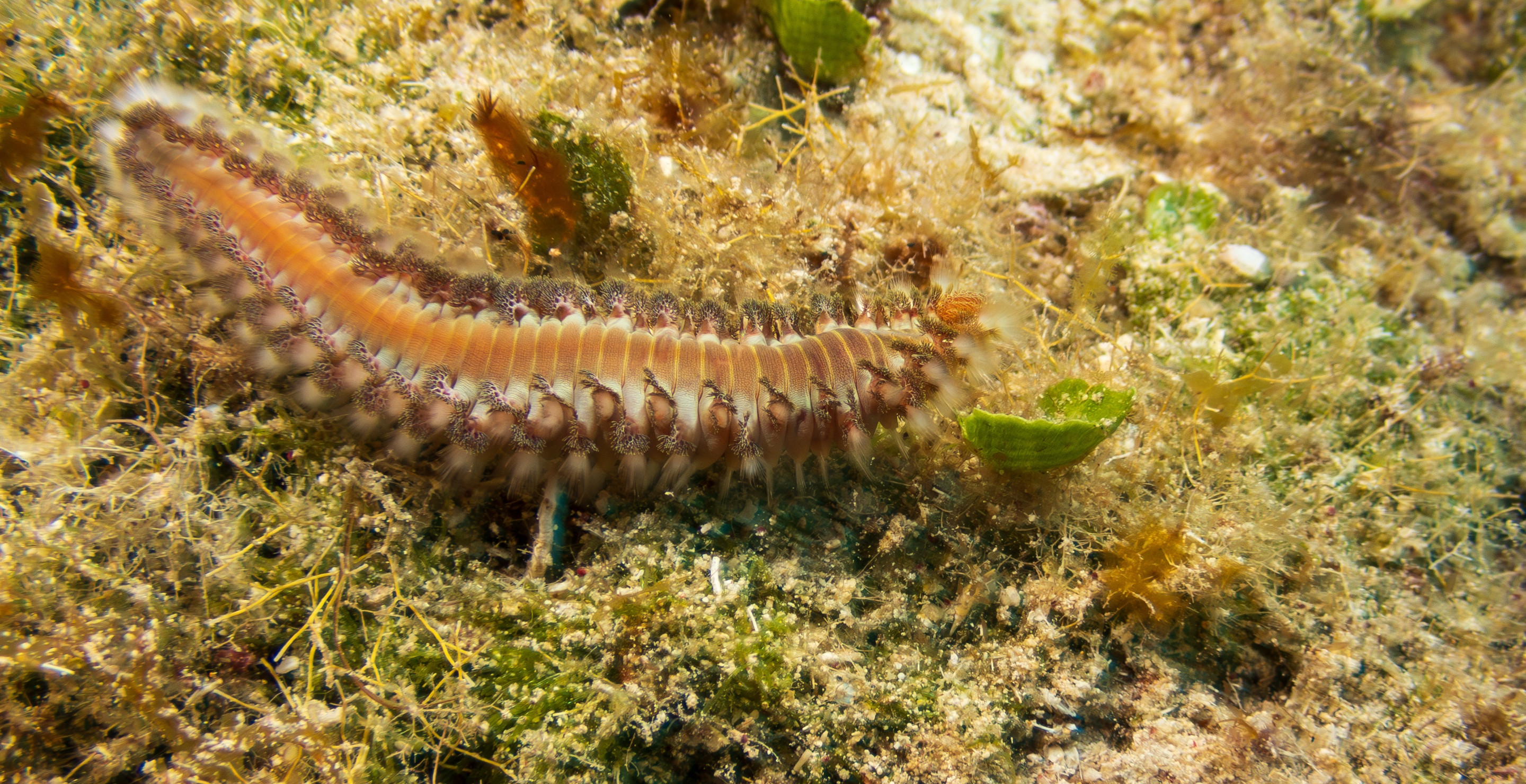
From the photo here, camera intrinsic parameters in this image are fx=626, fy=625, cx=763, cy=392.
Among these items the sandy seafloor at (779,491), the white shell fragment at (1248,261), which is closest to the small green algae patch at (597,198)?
the sandy seafloor at (779,491)

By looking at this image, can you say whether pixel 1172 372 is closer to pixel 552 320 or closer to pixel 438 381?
pixel 552 320

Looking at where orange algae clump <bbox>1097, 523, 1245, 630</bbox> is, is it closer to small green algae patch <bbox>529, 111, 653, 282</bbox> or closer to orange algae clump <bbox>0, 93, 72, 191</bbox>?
small green algae patch <bbox>529, 111, 653, 282</bbox>

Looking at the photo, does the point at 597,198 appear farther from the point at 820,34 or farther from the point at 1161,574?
the point at 1161,574

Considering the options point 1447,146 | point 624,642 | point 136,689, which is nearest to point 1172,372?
point 624,642

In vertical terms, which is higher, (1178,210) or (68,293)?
(1178,210)

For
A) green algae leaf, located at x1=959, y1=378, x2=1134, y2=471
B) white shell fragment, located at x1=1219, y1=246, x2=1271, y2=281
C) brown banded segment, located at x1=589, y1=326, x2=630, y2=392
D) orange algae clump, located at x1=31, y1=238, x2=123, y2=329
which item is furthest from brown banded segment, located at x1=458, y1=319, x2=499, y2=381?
white shell fragment, located at x1=1219, y1=246, x2=1271, y2=281

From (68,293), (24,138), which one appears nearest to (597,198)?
(68,293)
